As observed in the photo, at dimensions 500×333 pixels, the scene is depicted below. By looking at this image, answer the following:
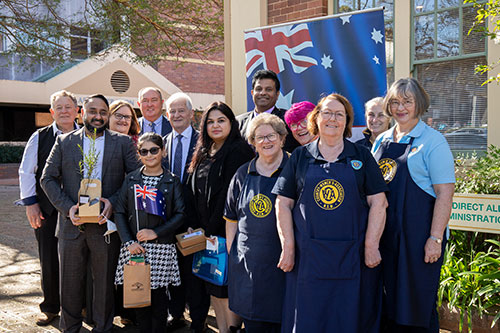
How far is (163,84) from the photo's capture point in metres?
24.3

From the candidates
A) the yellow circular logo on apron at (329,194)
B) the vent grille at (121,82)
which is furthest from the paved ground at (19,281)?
the vent grille at (121,82)

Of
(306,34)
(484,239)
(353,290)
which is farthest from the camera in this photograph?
(306,34)

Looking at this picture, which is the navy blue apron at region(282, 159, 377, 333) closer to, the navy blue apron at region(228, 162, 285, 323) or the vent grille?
the navy blue apron at region(228, 162, 285, 323)

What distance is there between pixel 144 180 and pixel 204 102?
22.2 metres

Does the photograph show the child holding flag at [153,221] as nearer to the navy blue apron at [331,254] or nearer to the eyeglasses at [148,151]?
the eyeglasses at [148,151]

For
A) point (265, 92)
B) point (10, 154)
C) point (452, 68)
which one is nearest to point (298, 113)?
point (265, 92)

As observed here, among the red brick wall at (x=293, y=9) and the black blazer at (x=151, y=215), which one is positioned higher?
the red brick wall at (x=293, y=9)

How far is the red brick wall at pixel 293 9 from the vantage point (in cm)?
710

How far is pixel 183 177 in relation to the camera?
15.1 feet

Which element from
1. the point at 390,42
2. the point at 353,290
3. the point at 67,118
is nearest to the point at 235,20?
the point at 390,42

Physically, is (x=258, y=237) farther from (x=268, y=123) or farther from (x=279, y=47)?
(x=279, y=47)

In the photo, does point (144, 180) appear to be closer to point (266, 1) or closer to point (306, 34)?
point (306, 34)

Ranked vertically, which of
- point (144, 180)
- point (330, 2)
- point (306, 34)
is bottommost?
point (144, 180)

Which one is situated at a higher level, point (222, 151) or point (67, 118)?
point (67, 118)
